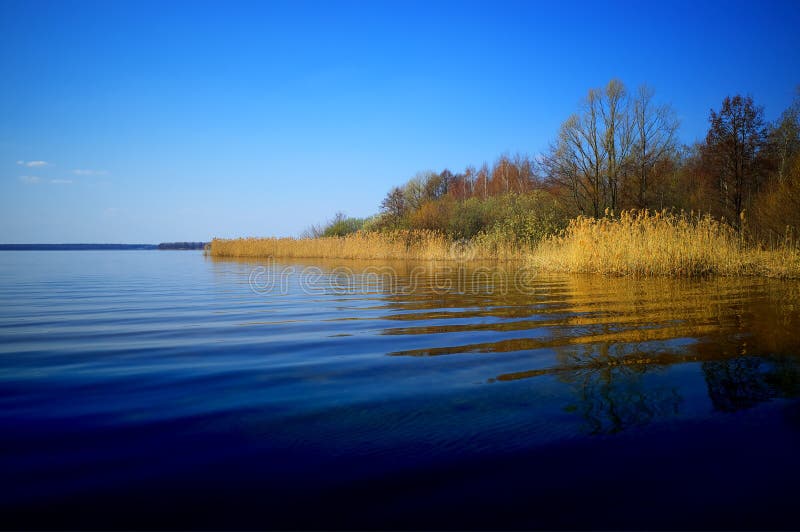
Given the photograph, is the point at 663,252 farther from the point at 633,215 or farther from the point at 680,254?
the point at 633,215

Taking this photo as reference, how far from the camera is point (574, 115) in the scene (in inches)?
957

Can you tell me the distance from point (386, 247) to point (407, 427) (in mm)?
23214

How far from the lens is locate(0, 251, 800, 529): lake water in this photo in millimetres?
1501

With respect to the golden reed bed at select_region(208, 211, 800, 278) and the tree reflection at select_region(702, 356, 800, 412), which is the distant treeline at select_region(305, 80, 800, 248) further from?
the tree reflection at select_region(702, 356, 800, 412)

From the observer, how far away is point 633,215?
2291 cm

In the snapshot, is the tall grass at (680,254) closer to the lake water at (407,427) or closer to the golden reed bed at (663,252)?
the golden reed bed at (663,252)

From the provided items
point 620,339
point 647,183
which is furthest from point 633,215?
point 620,339

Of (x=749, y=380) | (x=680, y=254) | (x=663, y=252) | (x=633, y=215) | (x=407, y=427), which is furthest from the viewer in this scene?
(x=633, y=215)

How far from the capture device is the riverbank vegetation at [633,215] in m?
11.8

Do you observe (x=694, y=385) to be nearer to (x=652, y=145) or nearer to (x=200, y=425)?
(x=200, y=425)

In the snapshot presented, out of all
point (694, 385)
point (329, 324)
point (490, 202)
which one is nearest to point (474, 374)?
point (694, 385)

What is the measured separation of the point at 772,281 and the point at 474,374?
33.2ft

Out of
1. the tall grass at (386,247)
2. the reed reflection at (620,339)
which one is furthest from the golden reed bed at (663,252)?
the tall grass at (386,247)

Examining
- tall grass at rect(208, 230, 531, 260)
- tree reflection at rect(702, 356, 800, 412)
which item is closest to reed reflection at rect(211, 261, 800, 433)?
tree reflection at rect(702, 356, 800, 412)
